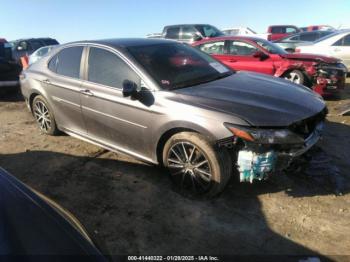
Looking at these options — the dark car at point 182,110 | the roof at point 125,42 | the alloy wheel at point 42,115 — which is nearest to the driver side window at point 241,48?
the dark car at point 182,110

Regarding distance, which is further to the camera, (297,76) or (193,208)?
(297,76)

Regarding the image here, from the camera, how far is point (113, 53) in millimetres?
4355

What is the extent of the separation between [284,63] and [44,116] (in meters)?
5.27

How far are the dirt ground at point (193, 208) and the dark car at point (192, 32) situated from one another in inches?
409

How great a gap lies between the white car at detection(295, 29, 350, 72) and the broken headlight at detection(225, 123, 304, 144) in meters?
8.26

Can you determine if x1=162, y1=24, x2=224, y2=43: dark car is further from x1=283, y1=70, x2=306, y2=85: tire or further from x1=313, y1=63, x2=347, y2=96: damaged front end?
x1=313, y1=63, x2=347, y2=96: damaged front end

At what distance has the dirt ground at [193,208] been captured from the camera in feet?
10.3

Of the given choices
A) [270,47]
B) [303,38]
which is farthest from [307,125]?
[303,38]

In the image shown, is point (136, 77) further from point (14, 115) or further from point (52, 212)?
point (14, 115)

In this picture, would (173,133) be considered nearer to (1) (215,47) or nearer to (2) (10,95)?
(1) (215,47)

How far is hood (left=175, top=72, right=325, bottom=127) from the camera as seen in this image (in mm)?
3420

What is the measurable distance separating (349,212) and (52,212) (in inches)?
113

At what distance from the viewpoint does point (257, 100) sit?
3.70 m

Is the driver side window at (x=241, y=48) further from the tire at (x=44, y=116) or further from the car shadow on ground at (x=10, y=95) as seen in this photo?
the car shadow on ground at (x=10, y=95)
